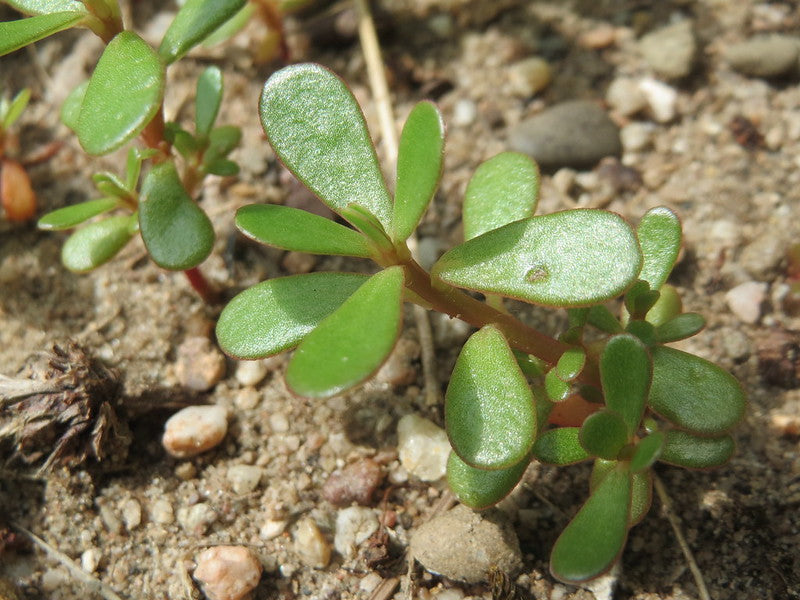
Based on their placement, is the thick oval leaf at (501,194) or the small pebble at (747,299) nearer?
the thick oval leaf at (501,194)

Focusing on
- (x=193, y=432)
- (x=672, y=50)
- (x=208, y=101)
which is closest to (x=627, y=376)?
(x=193, y=432)

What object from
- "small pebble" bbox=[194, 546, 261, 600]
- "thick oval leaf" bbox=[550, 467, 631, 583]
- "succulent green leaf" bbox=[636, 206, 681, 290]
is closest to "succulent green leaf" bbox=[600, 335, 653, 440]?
"thick oval leaf" bbox=[550, 467, 631, 583]

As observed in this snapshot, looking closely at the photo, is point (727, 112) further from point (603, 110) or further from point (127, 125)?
point (127, 125)

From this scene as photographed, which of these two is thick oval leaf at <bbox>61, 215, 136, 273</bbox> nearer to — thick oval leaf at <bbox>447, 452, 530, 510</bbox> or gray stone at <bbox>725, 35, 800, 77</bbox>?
thick oval leaf at <bbox>447, 452, 530, 510</bbox>

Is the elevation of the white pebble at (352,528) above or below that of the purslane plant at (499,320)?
below

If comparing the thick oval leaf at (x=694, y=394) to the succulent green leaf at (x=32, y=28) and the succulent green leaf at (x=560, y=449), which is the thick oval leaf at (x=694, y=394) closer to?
the succulent green leaf at (x=560, y=449)

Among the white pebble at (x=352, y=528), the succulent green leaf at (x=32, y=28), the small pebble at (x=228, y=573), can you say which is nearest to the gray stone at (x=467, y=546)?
the white pebble at (x=352, y=528)

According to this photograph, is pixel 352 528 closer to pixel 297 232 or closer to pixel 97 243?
pixel 297 232
